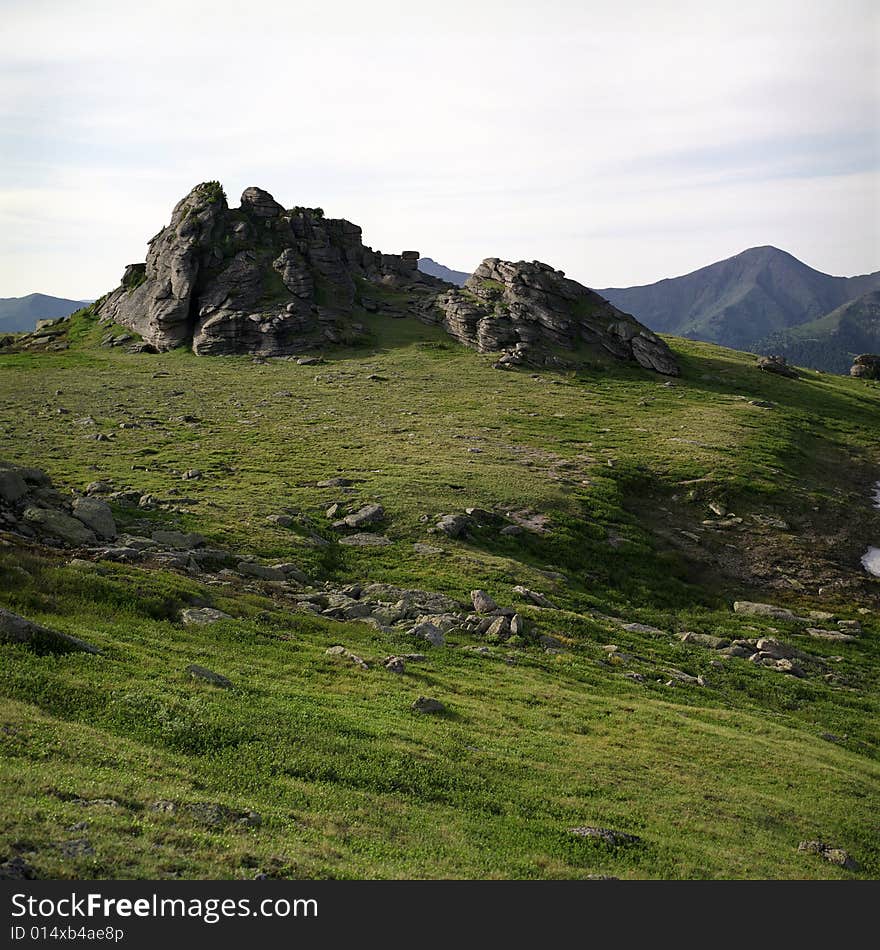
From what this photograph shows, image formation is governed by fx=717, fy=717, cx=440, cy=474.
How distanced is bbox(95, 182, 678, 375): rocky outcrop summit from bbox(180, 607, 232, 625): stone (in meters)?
74.7

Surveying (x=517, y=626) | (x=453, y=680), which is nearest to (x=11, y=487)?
(x=453, y=680)

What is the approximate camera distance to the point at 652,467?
191 ft

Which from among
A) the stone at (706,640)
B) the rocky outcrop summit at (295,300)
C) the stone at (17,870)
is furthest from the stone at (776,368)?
the stone at (17,870)

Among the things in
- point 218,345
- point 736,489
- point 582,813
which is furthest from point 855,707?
point 218,345

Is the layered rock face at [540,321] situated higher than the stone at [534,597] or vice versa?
the layered rock face at [540,321]

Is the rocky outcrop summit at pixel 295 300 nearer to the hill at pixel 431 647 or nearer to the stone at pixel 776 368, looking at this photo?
the stone at pixel 776 368

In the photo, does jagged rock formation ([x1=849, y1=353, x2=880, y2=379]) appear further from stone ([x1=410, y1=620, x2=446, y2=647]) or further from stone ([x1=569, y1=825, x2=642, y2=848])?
stone ([x1=569, y1=825, x2=642, y2=848])

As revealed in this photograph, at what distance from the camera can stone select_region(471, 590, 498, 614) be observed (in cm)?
3250

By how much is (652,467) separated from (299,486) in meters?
28.5

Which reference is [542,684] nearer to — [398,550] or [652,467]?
[398,550]

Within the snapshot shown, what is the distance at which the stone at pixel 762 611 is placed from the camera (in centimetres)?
3741

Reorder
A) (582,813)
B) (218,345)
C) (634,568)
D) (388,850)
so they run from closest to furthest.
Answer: (388,850) → (582,813) → (634,568) → (218,345)

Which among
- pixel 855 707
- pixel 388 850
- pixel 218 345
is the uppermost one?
pixel 218 345

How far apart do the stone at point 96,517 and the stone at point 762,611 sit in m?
32.0
